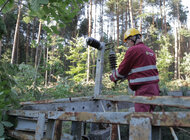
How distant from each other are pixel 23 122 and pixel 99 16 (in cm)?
3156

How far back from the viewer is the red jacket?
9.59ft

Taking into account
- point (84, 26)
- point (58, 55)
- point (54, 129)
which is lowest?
point (54, 129)

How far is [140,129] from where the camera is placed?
118 cm

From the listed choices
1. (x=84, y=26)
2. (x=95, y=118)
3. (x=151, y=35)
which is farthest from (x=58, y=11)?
(x=84, y=26)

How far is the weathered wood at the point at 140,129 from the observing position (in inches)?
45.3

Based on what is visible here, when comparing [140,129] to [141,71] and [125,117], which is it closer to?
[125,117]

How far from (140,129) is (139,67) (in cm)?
191

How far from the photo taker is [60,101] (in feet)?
9.35

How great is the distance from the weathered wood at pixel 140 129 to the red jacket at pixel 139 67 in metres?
1.75

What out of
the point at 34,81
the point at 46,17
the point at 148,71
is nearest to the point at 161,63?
the point at 34,81

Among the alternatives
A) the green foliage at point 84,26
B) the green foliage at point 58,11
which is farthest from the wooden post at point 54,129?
the green foliage at point 84,26

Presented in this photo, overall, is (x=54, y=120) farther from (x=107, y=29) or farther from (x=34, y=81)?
(x=107, y=29)

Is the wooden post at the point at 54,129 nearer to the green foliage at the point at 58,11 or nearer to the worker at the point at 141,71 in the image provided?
the green foliage at the point at 58,11

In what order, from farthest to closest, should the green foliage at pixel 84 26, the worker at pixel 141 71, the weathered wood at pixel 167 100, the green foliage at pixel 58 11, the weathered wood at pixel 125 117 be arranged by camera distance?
1. the green foliage at pixel 84 26
2. the worker at pixel 141 71
3. the green foliage at pixel 58 11
4. the weathered wood at pixel 167 100
5. the weathered wood at pixel 125 117
